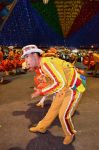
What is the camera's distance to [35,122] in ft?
22.8

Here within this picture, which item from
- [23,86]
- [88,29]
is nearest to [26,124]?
[23,86]

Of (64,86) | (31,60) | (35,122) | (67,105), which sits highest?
(31,60)

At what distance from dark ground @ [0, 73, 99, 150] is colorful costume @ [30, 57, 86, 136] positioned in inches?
16.9

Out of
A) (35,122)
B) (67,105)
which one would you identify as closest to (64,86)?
(67,105)

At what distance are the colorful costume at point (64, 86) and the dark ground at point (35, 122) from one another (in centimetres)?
43

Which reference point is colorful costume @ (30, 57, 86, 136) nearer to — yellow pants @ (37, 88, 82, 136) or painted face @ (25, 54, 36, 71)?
yellow pants @ (37, 88, 82, 136)

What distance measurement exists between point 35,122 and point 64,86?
223cm

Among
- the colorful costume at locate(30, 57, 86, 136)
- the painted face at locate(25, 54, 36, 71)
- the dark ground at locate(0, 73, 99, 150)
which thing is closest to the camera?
the colorful costume at locate(30, 57, 86, 136)

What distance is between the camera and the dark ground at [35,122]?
560 centimetres

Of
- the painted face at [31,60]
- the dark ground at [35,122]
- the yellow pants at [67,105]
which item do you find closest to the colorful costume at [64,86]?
the yellow pants at [67,105]

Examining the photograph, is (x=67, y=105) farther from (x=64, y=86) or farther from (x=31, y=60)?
(x=31, y=60)

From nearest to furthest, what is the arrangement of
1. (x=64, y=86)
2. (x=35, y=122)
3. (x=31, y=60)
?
(x=64, y=86) → (x=31, y=60) → (x=35, y=122)

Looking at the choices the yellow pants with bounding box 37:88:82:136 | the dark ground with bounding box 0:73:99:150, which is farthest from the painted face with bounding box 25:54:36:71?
the dark ground with bounding box 0:73:99:150

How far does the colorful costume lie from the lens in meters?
4.96
